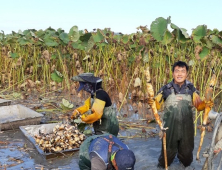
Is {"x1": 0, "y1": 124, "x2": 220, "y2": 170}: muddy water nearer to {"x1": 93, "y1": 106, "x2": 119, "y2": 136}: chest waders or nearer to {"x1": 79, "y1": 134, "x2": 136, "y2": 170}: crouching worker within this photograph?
{"x1": 93, "y1": 106, "x2": 119, "y2": 136}: chest waders

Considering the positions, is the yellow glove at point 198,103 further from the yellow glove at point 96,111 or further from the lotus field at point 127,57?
the lotus field at point 127,57

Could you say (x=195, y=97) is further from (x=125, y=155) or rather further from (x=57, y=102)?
(x=57, y=102)

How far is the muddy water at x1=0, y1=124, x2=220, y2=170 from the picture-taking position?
4.05 metres

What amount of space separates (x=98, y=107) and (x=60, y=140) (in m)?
0.84

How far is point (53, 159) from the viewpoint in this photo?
418cm

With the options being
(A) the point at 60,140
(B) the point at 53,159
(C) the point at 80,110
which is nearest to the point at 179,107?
(C) the point at 80,110

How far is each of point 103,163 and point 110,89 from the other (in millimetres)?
4718

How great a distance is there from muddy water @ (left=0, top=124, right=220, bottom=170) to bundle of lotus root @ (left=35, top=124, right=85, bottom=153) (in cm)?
14

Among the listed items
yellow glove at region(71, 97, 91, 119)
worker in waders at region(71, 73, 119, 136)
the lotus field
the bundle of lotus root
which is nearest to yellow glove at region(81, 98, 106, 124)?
worker in waders at region(71, 73, 119, 136)

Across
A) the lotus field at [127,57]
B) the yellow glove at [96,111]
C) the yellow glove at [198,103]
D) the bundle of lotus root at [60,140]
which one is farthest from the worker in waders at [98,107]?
the lotus field at [127,57]

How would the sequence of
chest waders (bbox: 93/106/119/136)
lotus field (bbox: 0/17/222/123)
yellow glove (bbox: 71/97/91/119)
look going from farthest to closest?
lotus field (bbox: 0/17/222/123) < yellow glove (bbox: 71/97/91/119) < chest waders (bbox: 93/106/119/136)

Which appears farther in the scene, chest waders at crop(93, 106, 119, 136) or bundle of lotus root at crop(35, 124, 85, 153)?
bundle of lotus root at crop(35, 124, 85, 153)

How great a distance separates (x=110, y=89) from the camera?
7.42m

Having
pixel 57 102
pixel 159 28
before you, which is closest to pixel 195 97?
pixel 159 28
